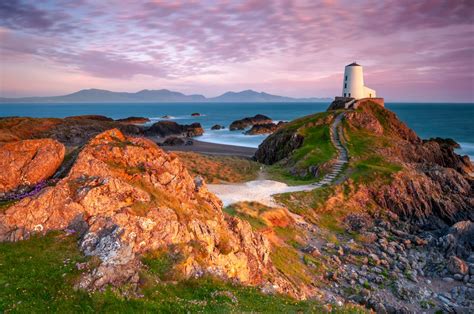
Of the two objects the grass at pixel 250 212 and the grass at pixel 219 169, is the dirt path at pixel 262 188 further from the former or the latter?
the grass at pixel 219 169

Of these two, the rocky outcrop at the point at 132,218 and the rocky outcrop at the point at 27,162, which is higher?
the rocky outcrop at the point at 27,162

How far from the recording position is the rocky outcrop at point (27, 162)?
61.6ft

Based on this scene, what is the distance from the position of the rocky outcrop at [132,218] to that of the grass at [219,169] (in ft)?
71.4

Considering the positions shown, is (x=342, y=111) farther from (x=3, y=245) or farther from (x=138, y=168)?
(x=3, y=245)

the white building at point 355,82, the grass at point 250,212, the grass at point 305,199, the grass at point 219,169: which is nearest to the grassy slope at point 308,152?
the grass at point 219,169

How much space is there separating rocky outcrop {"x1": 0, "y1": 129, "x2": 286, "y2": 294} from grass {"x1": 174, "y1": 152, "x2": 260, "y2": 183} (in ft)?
71.4

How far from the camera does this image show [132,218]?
1688 centimetres

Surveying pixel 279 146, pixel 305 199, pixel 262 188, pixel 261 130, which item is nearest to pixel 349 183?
pixel 305 199

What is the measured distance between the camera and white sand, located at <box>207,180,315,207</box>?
36.0 meters

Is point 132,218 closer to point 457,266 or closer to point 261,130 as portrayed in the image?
point 457,266

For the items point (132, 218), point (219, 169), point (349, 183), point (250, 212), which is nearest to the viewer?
point (132, 218)

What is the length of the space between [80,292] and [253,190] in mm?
28287

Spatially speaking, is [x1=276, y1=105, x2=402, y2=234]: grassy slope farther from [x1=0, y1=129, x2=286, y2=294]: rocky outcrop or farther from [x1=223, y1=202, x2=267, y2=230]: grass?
[x1=0, y1=129, x2=286, y2=294]: rocky outcrop

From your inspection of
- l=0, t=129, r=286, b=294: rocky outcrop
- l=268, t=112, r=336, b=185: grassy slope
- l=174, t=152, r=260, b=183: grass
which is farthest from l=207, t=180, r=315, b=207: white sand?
l=0, t=129, r=286, b=294: rocky outcrop
